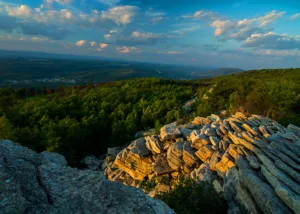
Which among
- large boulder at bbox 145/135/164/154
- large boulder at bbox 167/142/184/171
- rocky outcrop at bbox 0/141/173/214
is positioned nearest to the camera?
rocky outcrop at bbox 0/141/173/214

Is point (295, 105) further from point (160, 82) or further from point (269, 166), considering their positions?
point (160, 82)

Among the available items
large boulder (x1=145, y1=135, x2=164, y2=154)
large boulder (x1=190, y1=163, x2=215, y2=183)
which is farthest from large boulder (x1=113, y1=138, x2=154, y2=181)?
large boulder (x1=190, y1=163, x2=215, y2=183)

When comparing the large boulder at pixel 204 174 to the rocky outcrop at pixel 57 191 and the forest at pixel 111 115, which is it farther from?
the forest at pixel 111 115

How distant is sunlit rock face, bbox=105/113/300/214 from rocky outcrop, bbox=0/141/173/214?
7.86 m

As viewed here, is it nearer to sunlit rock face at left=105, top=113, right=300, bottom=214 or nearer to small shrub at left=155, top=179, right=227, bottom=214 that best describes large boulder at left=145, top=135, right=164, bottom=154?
sunlit rock face at left=105, top=113, right=300, bottom=214

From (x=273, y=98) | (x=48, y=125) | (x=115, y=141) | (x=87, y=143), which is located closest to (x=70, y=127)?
(x=48, y=125)

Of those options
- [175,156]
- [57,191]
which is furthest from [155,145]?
[57,191]

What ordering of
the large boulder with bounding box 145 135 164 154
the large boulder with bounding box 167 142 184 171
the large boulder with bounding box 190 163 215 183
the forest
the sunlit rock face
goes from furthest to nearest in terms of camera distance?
1. the forest
2. the large boulder with bounding box 145 135 164 154
3. the large boulder with bounding box 167 142 184 171
4. the large boulder with bounding box 190 163 215 183
5. the sunlit rock face

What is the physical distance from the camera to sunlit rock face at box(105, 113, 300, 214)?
1278 centimetres

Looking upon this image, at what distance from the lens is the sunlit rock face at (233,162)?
1278 centimetres

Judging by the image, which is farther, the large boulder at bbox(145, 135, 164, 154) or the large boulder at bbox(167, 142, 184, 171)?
the large boulder at bbox(145, 135, 164, 154)

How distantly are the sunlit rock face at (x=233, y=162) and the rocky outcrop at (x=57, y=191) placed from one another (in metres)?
7.86

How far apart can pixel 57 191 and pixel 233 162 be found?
15.3 meters

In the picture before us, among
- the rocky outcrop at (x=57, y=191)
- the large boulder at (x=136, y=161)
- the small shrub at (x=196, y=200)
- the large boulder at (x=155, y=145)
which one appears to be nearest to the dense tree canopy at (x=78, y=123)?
the large boulder at (x=136, y=161)
